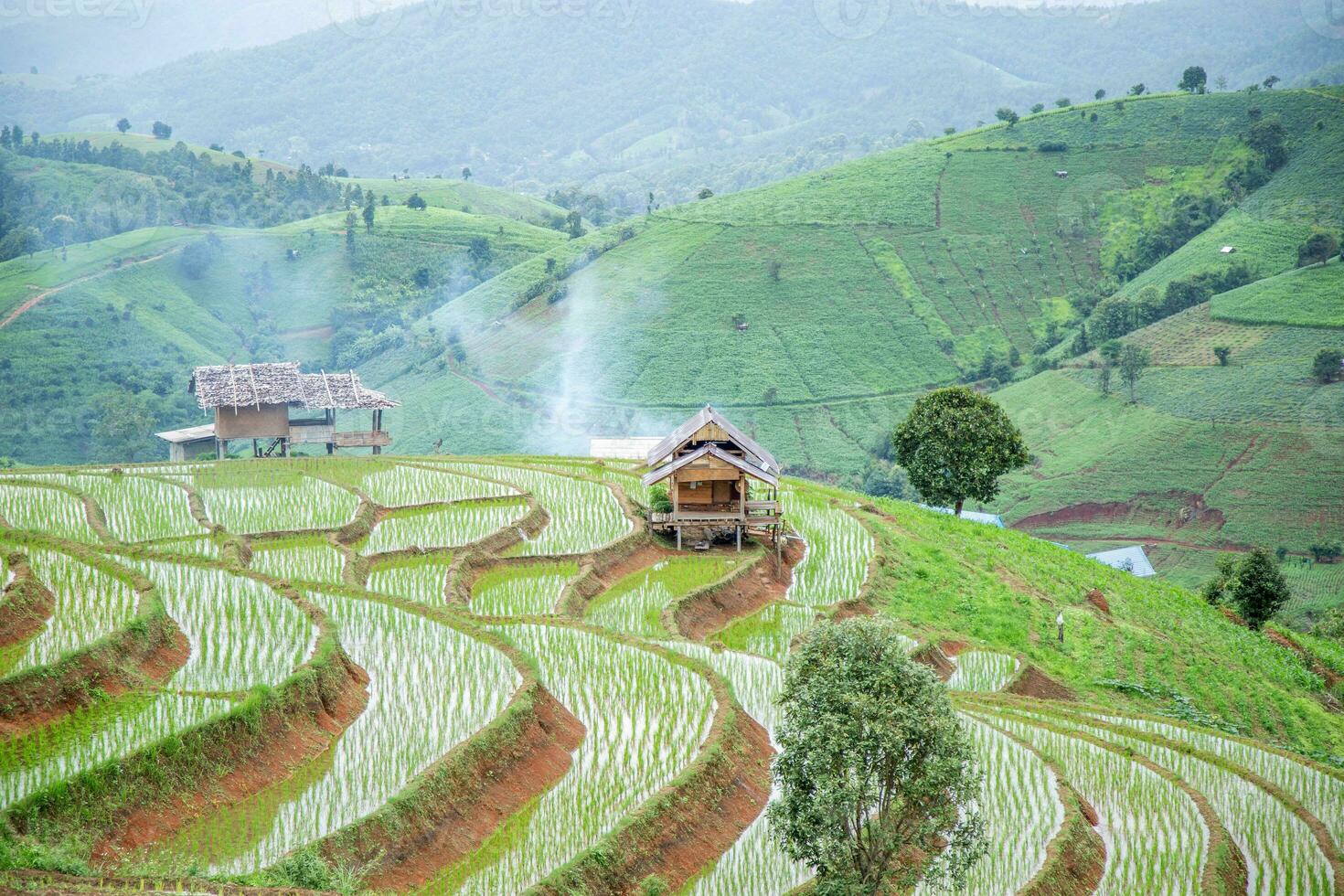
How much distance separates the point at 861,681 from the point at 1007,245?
10852 centimetres

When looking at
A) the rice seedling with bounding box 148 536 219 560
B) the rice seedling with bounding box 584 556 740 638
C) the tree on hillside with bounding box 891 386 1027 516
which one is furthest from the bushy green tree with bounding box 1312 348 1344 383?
the rice seedling with bounding box 148 536 219 560

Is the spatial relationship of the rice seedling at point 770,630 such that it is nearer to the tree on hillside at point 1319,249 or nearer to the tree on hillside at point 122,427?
the tree on hillside at point 122,427

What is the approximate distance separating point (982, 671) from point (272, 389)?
102 ft

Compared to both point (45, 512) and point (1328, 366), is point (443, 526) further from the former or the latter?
point (1328, 366)

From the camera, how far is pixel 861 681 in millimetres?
17312

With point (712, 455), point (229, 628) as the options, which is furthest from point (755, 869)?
point (712, 455)

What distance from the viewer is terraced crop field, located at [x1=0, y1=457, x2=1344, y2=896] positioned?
1708 centimetres

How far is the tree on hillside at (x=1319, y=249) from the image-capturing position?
96812mm

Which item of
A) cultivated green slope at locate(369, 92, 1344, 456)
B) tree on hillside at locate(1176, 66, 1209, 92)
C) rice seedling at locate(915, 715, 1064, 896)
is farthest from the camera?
tree on hillside at locate(1176, 66, 1209, 92)

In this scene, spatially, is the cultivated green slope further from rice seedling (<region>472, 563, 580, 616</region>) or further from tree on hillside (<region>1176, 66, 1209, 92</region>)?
rice seedling (<region>472, 563, 580, 616</region>)

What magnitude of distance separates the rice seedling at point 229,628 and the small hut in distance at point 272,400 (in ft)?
74.8

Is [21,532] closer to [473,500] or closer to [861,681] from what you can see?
[473,500]

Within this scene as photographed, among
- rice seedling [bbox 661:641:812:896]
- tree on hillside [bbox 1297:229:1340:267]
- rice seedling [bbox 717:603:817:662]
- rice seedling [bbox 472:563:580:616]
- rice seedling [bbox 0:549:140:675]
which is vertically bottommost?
rice seedling [bbox 661:641:812:896]

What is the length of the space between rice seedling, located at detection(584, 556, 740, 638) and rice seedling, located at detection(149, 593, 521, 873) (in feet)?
17.7
